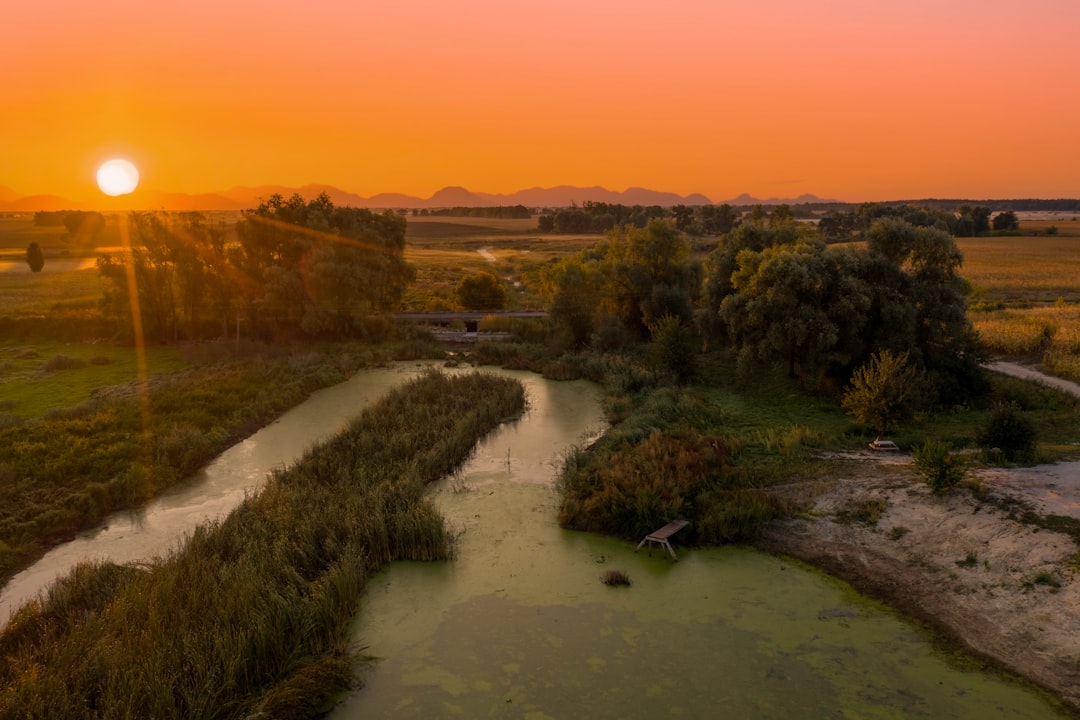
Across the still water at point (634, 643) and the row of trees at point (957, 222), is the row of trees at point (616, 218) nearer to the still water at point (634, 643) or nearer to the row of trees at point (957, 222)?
the row of trees at point (957, 222)

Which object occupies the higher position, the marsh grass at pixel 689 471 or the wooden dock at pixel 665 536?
the marsh grass at pixel 689 471

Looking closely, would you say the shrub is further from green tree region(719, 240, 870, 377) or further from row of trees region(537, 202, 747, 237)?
row of trees region(537, 202, 747, 237)

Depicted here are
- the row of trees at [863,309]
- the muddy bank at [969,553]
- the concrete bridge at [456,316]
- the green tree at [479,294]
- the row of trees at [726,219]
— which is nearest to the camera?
the muddy bank at [969,553]

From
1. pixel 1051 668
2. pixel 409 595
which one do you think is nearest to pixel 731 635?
pixel 1051 668

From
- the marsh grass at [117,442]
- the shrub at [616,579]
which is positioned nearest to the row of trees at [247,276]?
the marsh grass at [117,442]

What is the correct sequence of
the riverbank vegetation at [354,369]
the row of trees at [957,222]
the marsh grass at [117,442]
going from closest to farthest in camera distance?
1. the riverbank vegetation at [354,369]
2. the marsh grass at [117,442]
3. the row of trees at [957,222]

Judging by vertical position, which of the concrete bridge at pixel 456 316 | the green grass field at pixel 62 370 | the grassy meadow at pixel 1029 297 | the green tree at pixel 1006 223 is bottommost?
the green grass field at pixel 62 370

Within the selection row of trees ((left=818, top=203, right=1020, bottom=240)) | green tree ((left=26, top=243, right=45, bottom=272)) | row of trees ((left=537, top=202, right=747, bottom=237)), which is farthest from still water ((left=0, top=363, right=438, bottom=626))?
A: row of trees ((left=537, top=202, right=747, bottom=237))
